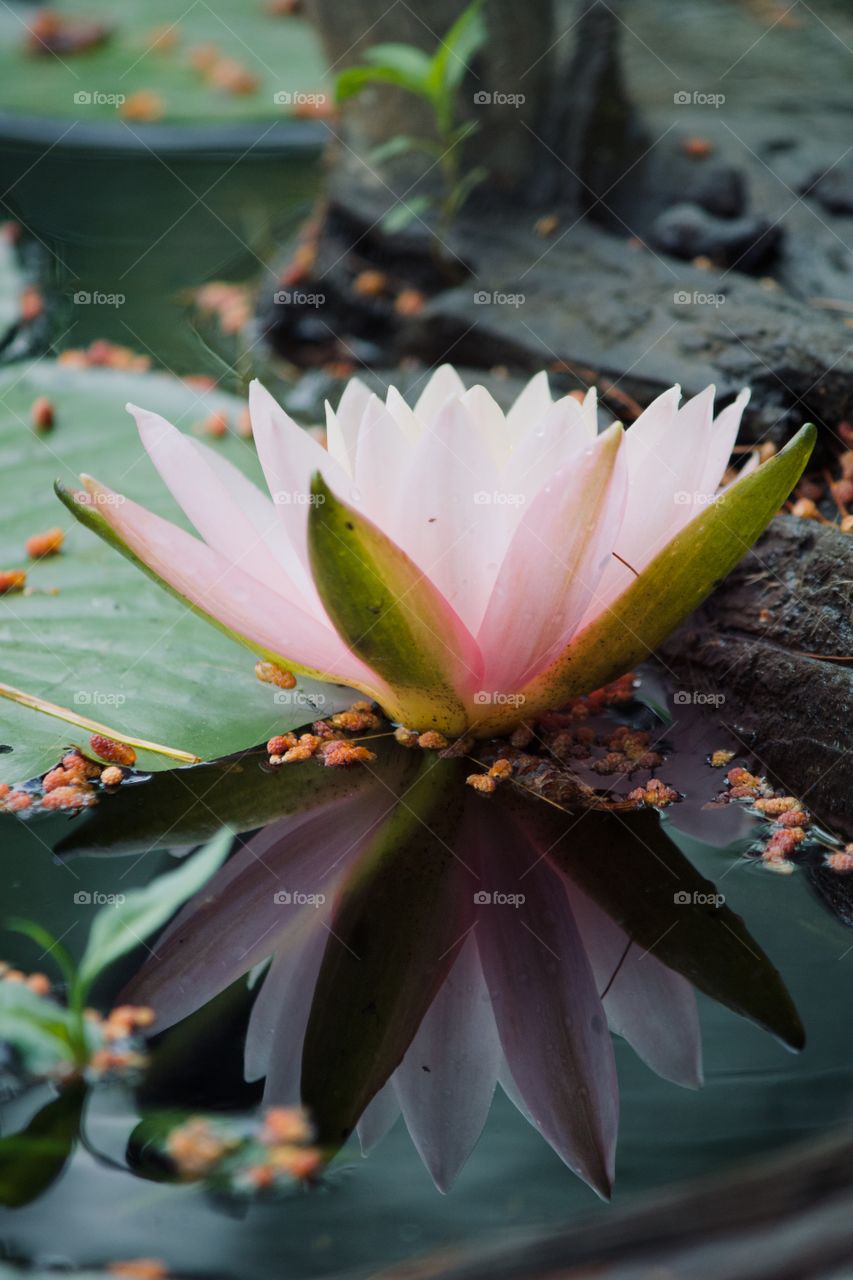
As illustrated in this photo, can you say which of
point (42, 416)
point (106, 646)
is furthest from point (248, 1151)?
point (42, 416)

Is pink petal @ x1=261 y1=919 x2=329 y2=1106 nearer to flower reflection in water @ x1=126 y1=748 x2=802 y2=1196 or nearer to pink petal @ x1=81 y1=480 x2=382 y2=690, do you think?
flower reflection in water @ x1=126 y1=748 x2=802 y2=1196

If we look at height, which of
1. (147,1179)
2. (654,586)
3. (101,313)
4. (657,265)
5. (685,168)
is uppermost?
(685,168)

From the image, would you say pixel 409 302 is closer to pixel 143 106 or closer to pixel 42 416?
pixel 42 416

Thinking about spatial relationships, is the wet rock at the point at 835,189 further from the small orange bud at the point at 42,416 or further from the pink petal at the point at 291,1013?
the pink petal at the point at 291,1013

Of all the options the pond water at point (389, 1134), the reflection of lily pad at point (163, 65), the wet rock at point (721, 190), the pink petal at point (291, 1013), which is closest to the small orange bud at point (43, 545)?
the pond water at point (389, 1134)

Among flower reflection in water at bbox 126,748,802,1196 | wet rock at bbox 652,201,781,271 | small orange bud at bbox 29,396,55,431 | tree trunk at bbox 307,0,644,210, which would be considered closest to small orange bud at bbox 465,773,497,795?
flower reflection in water at bbox 126,748,802,1196

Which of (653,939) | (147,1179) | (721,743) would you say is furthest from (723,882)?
(147,1179)

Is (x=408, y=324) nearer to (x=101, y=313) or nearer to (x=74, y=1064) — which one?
(x=101, y=313)

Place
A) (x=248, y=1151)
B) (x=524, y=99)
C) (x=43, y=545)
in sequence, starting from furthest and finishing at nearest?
(x=524, y=99) → (x=43, y=545) → (x=248, y=1151)
